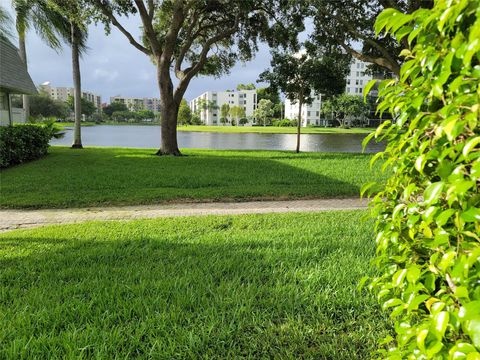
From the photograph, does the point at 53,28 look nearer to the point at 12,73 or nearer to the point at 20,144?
the point at 12,73

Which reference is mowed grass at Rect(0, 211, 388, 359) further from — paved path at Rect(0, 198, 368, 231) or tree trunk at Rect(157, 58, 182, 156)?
tree trunk at Rect(157, 58, 182, 156)

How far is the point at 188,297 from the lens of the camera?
287cm

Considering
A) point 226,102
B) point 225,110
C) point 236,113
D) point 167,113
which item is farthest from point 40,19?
point 226,102

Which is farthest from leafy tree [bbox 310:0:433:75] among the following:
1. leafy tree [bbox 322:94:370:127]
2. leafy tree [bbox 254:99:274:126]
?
leafy tree [bbox 254:99:274:126]

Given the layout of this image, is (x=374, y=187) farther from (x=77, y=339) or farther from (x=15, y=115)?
(x=15, y=115)

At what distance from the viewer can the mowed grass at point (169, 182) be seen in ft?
24.8

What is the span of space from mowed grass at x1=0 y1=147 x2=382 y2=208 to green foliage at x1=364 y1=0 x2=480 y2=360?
20.7ft

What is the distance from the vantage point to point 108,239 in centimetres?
457

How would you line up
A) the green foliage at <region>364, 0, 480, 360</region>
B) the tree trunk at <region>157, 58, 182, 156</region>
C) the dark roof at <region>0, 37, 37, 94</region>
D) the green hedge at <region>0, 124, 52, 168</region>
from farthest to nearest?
1. the tree trunk at <region>157, 58, 182, 156</region>
2. the dark roof at <region>0, 37, 37, 94</region>
3. the green hedge at <region>0, 124, 52, 168</region>
4. the green foliage at <region>364, 0, 480, 360</region>

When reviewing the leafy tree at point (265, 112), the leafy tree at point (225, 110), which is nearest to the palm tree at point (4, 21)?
the leafy tree at point (265, 112)

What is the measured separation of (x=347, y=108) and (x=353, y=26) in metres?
64.9

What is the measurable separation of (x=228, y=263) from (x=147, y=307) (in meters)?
1.08

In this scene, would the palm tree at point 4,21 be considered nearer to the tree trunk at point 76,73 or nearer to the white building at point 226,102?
the tree trunk at point 76,73

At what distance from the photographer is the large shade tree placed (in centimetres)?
1512
